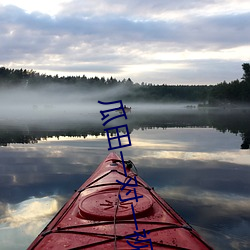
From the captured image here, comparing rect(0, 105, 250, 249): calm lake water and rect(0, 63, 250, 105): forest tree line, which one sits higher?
rect(0, 63, 250, 105): forest tree line

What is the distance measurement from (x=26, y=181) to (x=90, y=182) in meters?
4.26

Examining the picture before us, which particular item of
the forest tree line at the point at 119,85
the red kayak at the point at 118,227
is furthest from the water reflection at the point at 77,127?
the forest tree line at the point at 119,85

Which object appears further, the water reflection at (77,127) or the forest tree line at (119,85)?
the forest tree line at (119,85)

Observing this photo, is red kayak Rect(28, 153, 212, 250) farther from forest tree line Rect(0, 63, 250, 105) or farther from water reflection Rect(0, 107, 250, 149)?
forest tree line Rect(0, 63, 250, 105)

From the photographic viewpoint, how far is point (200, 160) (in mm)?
15047

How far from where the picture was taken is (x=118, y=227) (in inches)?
189

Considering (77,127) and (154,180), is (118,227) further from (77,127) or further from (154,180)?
(77,127)

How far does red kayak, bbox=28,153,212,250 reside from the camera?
430 cm

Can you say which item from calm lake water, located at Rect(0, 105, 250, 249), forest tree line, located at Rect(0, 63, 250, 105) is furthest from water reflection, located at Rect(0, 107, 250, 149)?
forest tree line, located at Rect(0, 63, 250, 105)

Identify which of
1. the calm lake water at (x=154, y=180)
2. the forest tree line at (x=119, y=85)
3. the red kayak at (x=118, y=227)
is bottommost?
the calm lake water at (x=154, y=180)

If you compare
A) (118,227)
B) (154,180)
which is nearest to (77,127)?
(154,180)

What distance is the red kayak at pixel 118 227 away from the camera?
430cm

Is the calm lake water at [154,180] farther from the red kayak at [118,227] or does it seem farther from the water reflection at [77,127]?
the water reflection at [77,127]

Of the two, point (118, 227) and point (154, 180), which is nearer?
point (118, 227)
